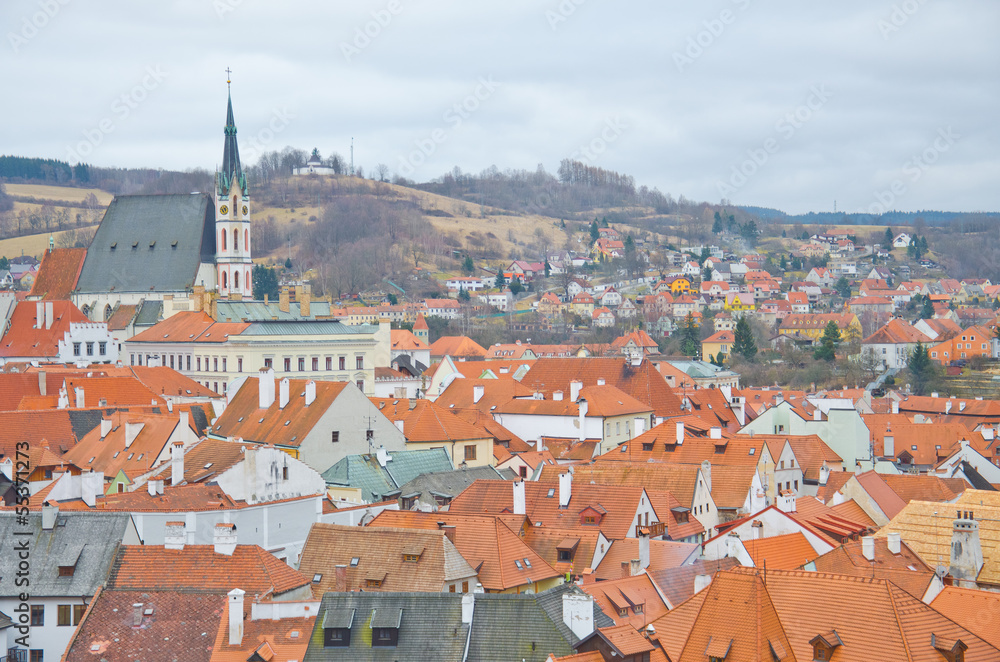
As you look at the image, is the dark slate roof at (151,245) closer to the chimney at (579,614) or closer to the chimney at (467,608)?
the chimney at (467,608)

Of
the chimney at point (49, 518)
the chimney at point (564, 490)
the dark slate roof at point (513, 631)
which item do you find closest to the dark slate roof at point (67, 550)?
the chimney at point (49, 518)

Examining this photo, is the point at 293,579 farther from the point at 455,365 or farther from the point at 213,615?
the point at 455,365

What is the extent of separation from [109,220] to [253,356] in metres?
30.9

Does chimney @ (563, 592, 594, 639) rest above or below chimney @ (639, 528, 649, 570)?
above

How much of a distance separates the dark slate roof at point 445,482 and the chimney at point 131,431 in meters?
10.4

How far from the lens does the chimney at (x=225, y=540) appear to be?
101 ft

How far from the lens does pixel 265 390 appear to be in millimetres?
56875

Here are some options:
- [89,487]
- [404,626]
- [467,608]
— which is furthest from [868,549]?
[89,487]

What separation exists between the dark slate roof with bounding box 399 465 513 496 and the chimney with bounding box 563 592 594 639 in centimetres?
1927

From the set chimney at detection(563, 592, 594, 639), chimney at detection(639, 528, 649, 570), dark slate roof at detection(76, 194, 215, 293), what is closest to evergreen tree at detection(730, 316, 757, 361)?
dark slate roof at detection(76, 194, 215, 293)

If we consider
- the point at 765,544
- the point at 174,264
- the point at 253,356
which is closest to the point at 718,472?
the point at 765,544

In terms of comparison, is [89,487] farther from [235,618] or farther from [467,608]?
[467,608]

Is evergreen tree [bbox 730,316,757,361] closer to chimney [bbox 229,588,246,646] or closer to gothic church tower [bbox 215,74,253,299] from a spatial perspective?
gothic church tower [bbox 215,74,253,299]

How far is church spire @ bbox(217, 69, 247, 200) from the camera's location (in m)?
101
